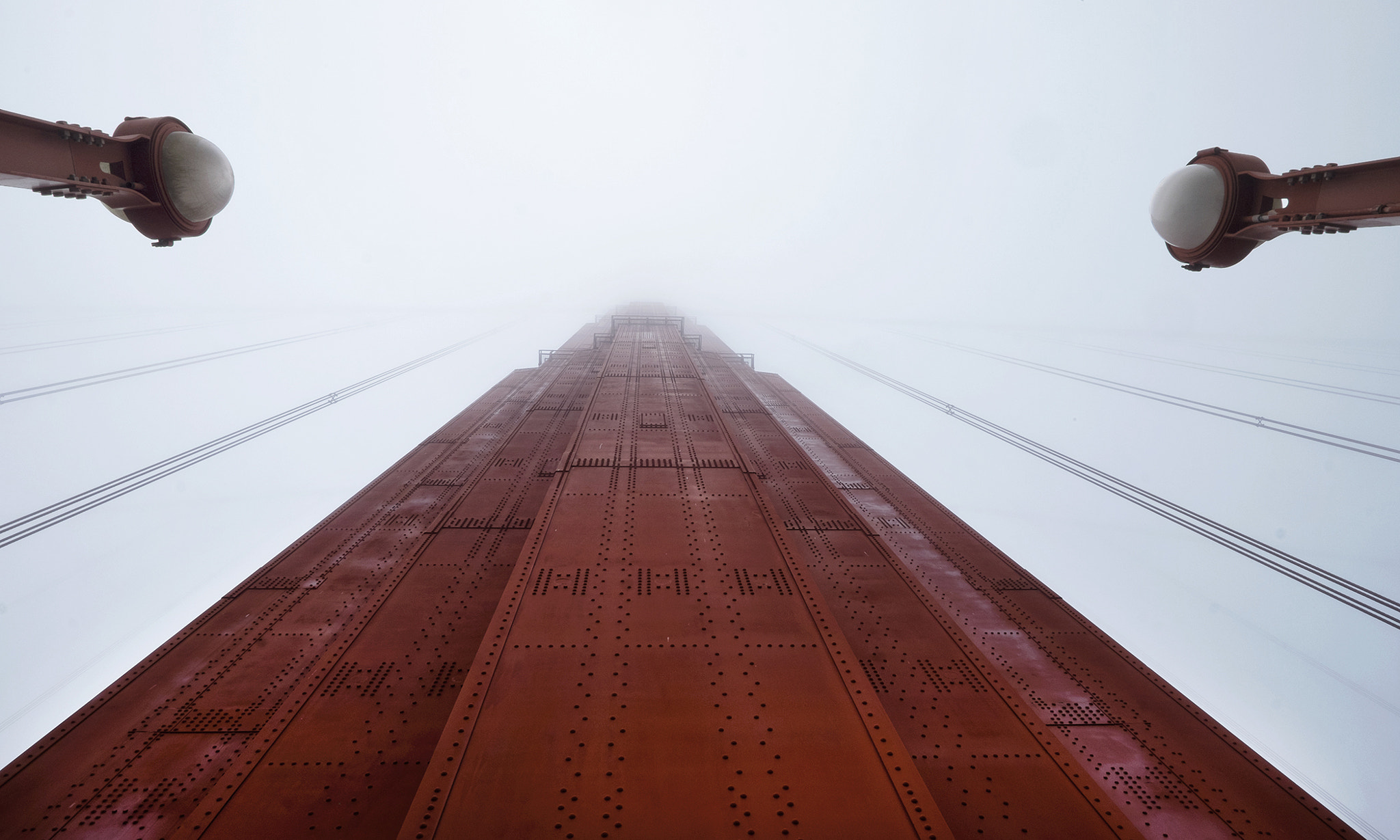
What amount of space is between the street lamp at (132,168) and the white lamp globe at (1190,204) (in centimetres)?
748

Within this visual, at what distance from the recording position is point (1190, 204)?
12.6 feet

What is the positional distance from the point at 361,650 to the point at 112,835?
2.29 meters

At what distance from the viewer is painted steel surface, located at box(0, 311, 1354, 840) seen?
333cm

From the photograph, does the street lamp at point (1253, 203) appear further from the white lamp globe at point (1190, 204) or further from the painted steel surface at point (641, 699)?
the painted steel surface at point (641, 699)

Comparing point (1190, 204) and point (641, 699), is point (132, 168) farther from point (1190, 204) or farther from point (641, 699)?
point (1190, 204)

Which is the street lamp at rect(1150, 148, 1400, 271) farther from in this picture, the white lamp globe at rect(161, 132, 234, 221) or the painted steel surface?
the white lamp globe at rect(161, 132, 234, 221)

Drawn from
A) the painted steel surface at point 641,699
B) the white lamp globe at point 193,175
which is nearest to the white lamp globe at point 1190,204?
the painted steel surface at point 641,699

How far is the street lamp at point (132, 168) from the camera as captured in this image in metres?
3.31

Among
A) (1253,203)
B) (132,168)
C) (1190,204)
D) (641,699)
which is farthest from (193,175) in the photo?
(1253,203)

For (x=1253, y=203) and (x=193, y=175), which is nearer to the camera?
(x=1253, y=203)

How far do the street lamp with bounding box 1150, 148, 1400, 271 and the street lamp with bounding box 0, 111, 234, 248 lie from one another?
7530 millimetres

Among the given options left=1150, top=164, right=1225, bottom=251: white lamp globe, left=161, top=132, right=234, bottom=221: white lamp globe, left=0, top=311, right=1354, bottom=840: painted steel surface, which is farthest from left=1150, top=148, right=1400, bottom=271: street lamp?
left=161, top=132, right=234, bottom=221: white lamp globe

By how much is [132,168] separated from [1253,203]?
820cm

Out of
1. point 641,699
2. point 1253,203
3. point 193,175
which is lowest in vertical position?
point 641,699
